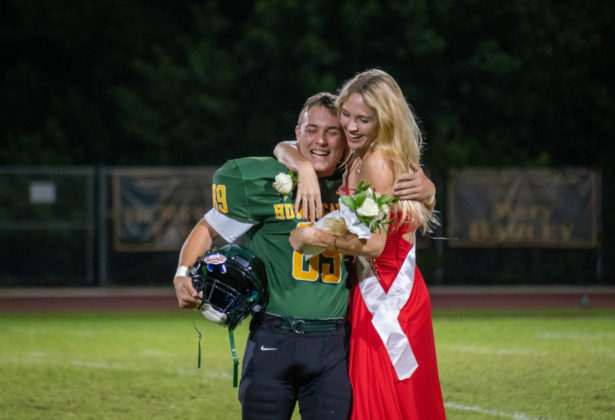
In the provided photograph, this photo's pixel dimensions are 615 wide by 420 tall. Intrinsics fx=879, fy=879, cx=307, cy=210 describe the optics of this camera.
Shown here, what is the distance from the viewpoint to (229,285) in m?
3.83

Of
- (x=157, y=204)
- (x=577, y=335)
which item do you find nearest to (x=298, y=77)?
(x=157, y=204)

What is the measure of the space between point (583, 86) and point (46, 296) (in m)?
14.5

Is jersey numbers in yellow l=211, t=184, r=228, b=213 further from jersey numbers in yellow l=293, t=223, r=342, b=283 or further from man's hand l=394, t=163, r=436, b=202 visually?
man's hand l=394, t=163, r=436, b=202

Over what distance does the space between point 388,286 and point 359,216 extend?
1.95ft

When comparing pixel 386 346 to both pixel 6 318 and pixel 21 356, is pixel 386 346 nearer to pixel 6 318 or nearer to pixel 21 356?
pixel 21 356

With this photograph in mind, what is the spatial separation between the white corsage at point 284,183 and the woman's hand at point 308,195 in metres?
0.04

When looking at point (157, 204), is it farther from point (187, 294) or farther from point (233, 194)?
point (187, 294)

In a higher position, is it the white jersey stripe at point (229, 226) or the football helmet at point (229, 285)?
the white jersey stripe at point (229, 226)

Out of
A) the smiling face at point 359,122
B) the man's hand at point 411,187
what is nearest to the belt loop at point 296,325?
the man's hand at point 411,187

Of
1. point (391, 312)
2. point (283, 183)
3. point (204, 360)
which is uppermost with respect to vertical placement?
point (283, 183)

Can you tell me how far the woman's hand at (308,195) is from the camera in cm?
399

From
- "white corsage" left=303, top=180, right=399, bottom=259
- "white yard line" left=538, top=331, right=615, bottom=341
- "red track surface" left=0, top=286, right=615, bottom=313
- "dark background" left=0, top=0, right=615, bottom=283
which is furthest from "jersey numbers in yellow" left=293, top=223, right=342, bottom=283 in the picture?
"dark background" left=0, top=0, right=615, bottom=283

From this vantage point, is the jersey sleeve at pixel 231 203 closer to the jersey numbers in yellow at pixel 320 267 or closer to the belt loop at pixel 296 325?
the jersey numbers in yellow at pixel 320 267

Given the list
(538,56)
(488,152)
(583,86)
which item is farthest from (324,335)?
(538,56)
